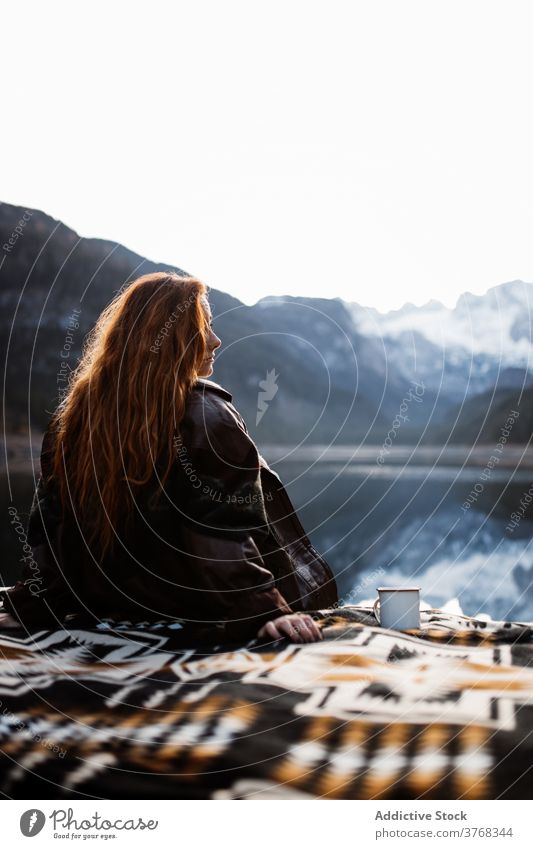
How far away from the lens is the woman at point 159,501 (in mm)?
2125

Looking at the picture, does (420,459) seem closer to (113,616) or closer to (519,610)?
(519,610)

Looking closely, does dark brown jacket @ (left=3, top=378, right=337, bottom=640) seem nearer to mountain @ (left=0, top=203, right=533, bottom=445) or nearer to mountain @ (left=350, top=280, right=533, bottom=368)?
mountain @ (left=350, top=280, right=533, bottom=368)

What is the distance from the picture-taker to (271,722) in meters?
1.69

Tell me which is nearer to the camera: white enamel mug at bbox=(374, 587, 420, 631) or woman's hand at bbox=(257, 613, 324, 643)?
woman's hand at bbox=(257, 613, 324, 643)

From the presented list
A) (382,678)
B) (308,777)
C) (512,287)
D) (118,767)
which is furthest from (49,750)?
(512,287)

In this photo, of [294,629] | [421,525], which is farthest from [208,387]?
[421,525]

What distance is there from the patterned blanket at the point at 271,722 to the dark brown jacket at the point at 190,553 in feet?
0.44

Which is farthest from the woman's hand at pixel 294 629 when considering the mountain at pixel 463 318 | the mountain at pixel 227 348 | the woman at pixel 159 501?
the mountain at pixel 227 348

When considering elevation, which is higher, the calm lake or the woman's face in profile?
the woman's face in profile
